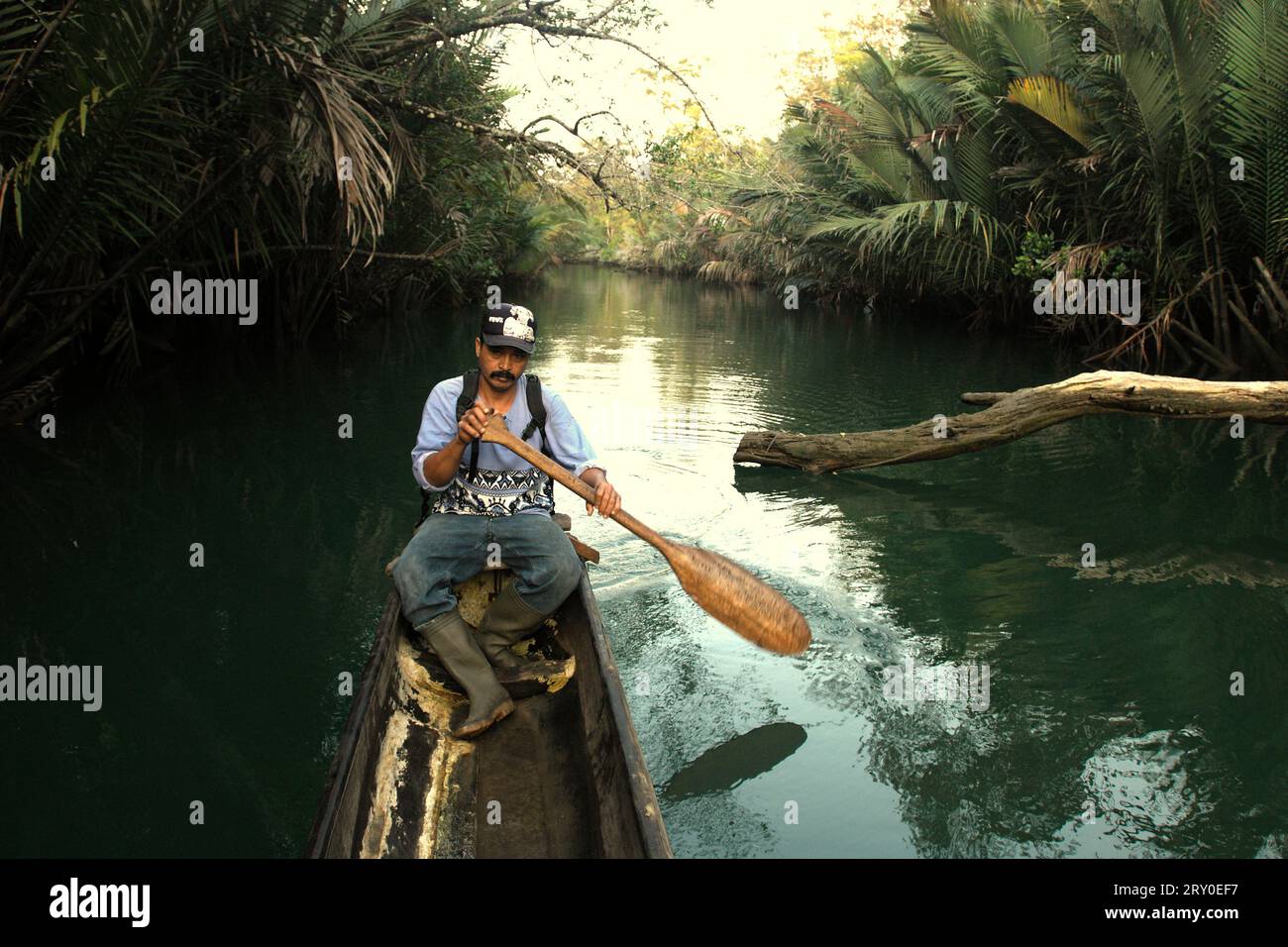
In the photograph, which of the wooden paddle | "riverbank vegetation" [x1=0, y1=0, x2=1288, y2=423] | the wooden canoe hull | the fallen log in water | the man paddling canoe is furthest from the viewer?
the fallen log in water

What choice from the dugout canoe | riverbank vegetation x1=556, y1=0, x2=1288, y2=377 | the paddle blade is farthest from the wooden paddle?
riverbank vegetation x1=556, y1=0, x2=1288, y2=377

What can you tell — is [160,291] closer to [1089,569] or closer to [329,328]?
[329,328]

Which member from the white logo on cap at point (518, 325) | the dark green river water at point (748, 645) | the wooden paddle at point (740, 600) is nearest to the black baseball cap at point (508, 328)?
the white logo on cap at point (518, 325)

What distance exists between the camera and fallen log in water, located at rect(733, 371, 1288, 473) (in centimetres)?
752

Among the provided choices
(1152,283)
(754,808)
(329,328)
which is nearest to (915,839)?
(754,808)

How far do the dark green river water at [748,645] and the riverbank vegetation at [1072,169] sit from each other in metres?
2.36

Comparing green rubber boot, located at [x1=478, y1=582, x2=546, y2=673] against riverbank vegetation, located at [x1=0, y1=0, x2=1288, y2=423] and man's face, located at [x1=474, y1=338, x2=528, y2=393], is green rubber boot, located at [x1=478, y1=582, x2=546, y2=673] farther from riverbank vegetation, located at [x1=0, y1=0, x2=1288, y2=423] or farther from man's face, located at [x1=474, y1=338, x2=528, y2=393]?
riverbank vegetation, located at [x1=0, y1=0, x2=1288, y2=423]

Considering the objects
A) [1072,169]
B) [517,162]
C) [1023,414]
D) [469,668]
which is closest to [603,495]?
[469,668]

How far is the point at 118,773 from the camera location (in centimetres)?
424

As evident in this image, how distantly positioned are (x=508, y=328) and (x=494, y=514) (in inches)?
32.9

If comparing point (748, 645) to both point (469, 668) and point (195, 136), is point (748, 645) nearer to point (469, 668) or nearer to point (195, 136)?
point (469, 668)

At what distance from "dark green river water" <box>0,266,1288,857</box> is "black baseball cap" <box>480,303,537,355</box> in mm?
1756

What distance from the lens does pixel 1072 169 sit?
15.4 m

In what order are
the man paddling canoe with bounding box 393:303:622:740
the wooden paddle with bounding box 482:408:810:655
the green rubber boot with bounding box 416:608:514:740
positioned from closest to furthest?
the green rubber boot with bounding box 416:608:514:740, the man paddling canoe with bounding box 393:303:622:740, the wooden paddle with bounding box 482:408:810:655
